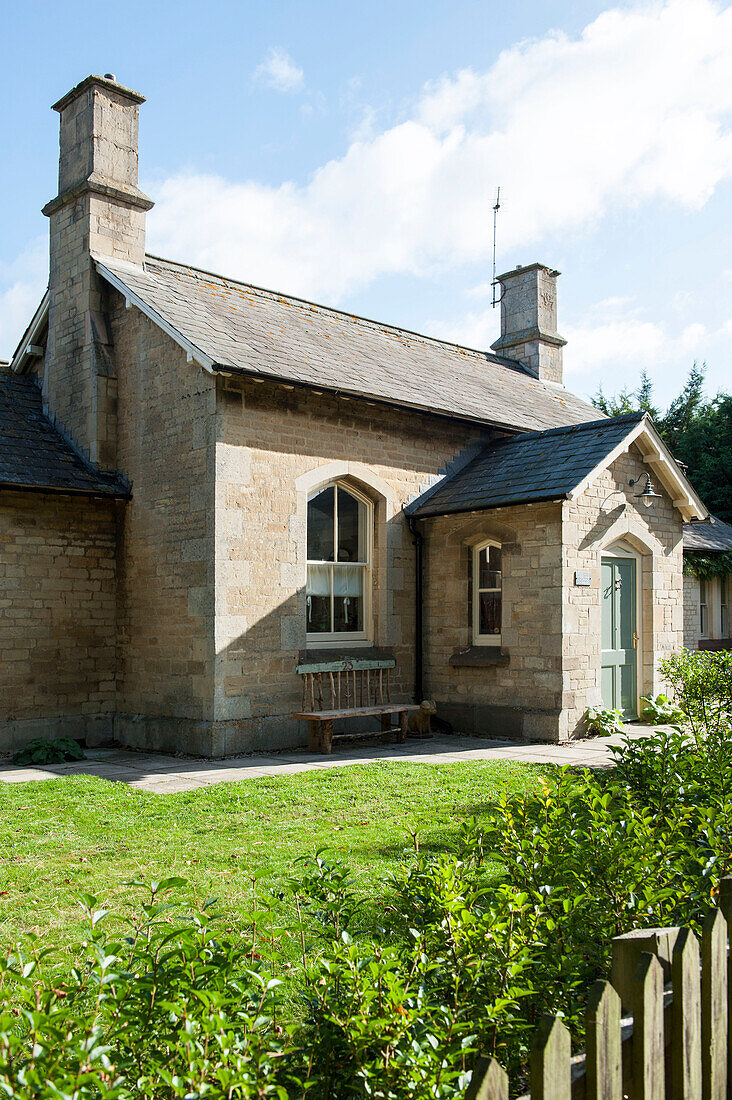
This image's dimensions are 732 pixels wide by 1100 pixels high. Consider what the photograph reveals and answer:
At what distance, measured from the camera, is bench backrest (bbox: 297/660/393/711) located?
39.7ft

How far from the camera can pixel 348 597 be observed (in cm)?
1333

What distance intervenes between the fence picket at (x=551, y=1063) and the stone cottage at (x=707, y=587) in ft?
65.7

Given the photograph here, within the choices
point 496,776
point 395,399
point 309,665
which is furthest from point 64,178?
point 496,776

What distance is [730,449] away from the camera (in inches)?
1153

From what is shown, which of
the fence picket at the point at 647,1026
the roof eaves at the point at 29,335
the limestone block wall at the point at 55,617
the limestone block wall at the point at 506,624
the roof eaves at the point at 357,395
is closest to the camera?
the fence picket at the point at 647,1026

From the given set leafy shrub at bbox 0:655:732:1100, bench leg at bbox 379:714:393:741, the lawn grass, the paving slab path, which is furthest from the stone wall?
leafy shrub at bbox 0:655:732:1100

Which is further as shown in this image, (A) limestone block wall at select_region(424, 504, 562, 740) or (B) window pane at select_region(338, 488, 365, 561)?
(B) window pane at select_region(338, 488, 365, 561)

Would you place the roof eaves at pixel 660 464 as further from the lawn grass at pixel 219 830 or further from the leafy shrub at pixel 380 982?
the leafy shrub at pixel 380 982

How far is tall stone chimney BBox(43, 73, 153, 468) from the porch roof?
5.08 m

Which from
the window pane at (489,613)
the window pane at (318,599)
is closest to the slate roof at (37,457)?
the window pane at (318,599)

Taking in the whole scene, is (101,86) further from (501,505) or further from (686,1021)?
(686,1021)

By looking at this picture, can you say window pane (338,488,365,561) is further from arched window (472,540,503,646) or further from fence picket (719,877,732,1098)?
fence picket (719,877,732,1098)

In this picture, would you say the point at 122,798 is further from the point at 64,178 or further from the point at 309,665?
the point at 64,178

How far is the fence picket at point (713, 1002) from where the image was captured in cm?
255
